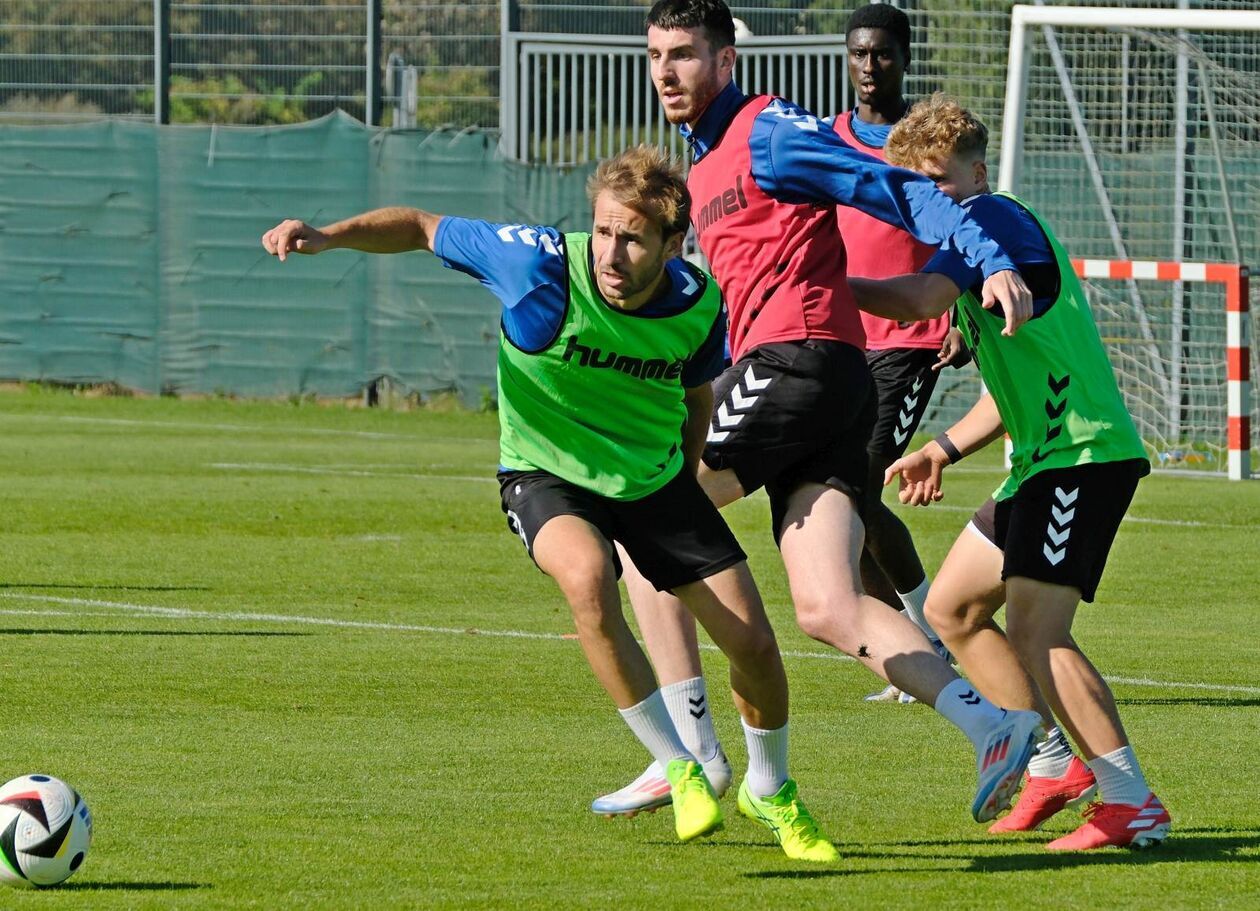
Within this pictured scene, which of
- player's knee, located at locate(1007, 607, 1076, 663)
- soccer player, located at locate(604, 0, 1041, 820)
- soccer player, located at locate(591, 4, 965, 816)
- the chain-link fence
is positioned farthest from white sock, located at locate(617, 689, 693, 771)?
the chain-link fence

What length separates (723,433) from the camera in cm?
666

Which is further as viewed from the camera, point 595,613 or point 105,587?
point 105,587

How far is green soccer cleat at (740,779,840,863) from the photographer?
19.3ft

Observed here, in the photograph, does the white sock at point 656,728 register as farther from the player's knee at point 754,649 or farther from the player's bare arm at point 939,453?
the player's bare arm at point 939,453

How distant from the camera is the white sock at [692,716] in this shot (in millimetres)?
6484

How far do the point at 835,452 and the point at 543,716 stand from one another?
2013 mm

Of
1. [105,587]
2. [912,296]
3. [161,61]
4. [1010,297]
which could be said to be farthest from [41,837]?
[161,61]

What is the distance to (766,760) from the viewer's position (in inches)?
242

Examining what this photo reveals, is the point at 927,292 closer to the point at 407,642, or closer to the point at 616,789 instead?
the point at 616,789

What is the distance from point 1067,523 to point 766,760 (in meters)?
1.00

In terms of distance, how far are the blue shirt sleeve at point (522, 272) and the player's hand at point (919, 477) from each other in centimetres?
148

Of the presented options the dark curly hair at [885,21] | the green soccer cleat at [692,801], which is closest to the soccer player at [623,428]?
the green soccer cleat at [692,801]

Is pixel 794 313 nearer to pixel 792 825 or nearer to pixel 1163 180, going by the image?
pixel 792 825

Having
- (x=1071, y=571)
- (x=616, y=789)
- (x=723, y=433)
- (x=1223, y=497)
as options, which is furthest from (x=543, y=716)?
(x=1223, y=497)
